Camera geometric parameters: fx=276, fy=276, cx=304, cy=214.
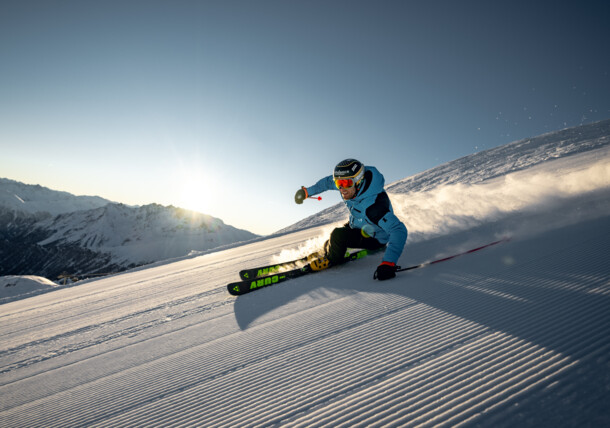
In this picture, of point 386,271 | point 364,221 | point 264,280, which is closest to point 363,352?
point 386,271

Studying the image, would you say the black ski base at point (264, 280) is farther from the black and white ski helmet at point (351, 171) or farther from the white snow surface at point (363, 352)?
the black and white ski helmet at point (351, 171)

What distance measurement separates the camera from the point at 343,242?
4477mm

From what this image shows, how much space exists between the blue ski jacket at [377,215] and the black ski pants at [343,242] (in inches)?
5.2

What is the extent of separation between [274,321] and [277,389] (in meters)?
1.06

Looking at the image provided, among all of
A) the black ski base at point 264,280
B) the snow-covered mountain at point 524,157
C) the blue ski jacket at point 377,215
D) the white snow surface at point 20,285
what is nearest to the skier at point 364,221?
the blue ski jacket at point 377,215

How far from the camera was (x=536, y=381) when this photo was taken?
51.4 inches

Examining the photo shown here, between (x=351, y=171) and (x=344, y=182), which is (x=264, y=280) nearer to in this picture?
(x=344, y=182)

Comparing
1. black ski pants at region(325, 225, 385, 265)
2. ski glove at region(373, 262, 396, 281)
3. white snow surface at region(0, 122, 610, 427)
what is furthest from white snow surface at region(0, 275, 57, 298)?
ski glove at region(373, 262, 396, 281)

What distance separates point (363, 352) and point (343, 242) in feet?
8.72

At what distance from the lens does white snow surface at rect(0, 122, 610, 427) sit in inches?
52.2

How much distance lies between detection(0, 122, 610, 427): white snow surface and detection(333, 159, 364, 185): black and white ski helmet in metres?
1.38

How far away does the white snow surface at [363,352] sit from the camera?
4.35 ft

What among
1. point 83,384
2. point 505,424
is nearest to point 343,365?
point 505,424

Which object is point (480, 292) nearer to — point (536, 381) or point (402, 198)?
point (536, 381)
